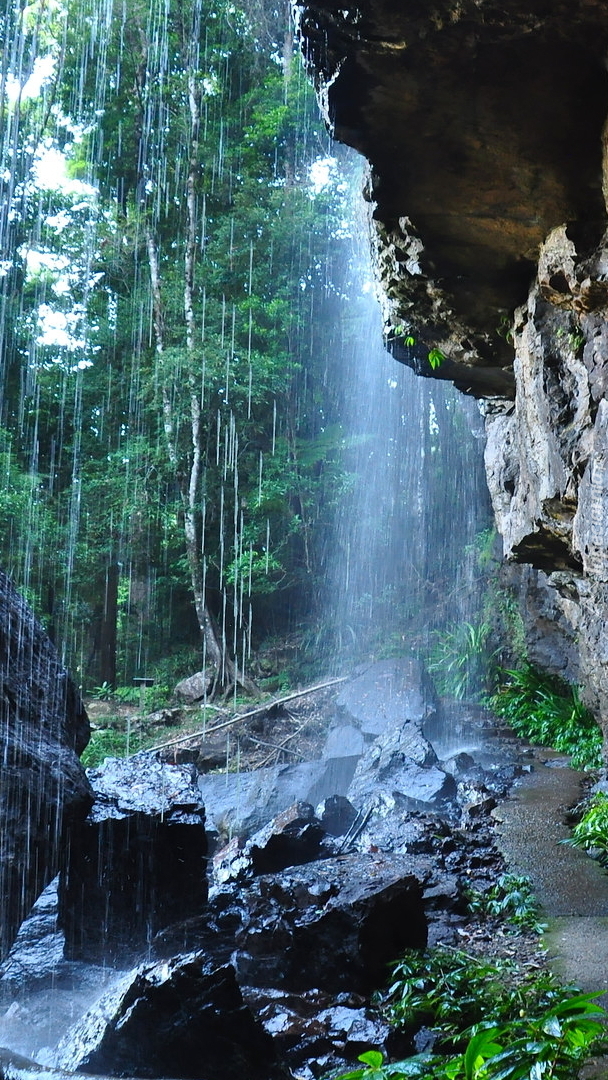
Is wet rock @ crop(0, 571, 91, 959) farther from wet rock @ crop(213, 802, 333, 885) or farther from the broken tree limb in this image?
the broken tree limb

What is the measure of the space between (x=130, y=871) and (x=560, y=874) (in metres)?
3.20

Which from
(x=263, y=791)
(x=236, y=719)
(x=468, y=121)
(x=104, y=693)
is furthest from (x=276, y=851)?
(x=104, y=693)

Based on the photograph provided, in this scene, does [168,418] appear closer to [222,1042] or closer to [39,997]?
[39,997]

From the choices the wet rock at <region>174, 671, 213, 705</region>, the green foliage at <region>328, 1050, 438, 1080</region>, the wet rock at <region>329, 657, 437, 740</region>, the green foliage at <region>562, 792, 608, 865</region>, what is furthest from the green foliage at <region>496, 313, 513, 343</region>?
the wet rock at <region>174, 671, 213, 705</region>

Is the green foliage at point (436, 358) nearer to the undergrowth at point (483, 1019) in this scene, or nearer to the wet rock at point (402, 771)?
the wet rock at point (402, 771)

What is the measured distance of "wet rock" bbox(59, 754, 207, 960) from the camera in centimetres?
549

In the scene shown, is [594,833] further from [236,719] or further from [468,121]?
[236,719]

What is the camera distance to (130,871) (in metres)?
5.57

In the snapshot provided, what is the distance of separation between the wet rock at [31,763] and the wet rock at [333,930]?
1.40 m

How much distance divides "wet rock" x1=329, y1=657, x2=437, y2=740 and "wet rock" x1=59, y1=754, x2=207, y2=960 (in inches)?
226

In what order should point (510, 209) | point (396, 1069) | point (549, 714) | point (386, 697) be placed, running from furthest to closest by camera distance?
point (386, 697), point (549, 714), point (510, 209), point (396, 1069)

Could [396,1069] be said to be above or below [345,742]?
above

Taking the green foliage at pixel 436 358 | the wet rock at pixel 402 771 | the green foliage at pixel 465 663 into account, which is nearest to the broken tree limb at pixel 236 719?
the green foliage at pixel 465 663

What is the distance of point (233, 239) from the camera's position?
17.1 m
